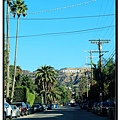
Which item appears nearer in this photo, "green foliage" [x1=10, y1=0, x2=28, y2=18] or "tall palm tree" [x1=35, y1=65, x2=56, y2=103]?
"green foliage" [x1=10, y1=0, x2=28, y2=18]

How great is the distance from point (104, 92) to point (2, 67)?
48.8 meters

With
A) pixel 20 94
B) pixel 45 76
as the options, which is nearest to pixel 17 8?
pixel 20 94

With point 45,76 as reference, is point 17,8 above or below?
above

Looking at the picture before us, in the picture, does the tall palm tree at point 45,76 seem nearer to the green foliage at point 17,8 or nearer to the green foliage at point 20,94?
the green foliage at point 20,94

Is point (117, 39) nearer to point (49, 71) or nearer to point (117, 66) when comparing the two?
point (117, 66)

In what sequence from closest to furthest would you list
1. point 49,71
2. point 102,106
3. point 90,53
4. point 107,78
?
1. point 102,106
2. point 107,78
3. point 90,53
4. point 49,71

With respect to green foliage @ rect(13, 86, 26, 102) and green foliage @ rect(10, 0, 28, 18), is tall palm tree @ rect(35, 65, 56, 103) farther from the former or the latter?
green foliage @ rect(10, 0, 28, 18)

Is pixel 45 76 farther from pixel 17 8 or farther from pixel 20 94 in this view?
pixel 17 8

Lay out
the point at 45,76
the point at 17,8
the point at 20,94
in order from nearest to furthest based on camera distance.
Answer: the point at 17,8, the point at 20,94, the point at 45,76

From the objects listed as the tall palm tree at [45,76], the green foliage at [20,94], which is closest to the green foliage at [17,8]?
the green foliage at [20,94]

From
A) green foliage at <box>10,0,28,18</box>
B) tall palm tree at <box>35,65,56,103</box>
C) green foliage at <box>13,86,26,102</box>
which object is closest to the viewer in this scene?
green foliage at <box>10,0,28,18</box>

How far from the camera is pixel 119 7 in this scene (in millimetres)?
7086

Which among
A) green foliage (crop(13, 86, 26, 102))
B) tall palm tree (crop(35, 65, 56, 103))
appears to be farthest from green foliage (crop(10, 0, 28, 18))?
tall palm tree (crop(35, 65, 56, 103))

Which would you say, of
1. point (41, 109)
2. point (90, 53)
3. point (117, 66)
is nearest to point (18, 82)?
point (90, 53)
